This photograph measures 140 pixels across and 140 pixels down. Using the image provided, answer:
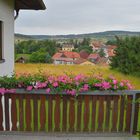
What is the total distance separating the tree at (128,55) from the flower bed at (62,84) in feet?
64.0

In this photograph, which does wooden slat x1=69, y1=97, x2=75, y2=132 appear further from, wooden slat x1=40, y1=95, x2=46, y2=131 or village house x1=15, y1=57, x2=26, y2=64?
village house x1=15, y1=57, x2=26, y2=64

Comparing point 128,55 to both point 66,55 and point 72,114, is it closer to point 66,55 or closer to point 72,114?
point 66,55

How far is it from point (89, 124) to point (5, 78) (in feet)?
5.26

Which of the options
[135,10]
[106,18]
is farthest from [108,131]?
[106,18]

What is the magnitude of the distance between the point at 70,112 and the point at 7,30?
381 cm

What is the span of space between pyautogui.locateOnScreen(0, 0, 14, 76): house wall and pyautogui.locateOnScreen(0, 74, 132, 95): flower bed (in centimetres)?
225

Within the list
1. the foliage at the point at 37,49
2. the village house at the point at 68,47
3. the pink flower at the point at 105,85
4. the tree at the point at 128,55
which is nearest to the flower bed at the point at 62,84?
the pink flower at the point at 105,85

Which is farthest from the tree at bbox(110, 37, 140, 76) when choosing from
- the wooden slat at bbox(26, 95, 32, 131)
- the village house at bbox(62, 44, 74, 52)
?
the wooden slat at bbox(26, 95, 32, 131)

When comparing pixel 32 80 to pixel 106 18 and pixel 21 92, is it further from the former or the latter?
pixel 106 18

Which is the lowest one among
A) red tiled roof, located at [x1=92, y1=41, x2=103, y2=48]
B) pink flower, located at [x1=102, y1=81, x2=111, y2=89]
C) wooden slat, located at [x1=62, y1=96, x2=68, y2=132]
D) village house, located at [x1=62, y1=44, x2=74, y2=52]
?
wooden slat, located at [x1=62, y1=96, x2=68, y2=132]

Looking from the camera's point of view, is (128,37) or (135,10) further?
(128,37)

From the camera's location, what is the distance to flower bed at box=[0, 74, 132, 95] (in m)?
4.51

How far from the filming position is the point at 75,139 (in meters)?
4.57

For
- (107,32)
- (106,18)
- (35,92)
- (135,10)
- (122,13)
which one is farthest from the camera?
(107,32)
